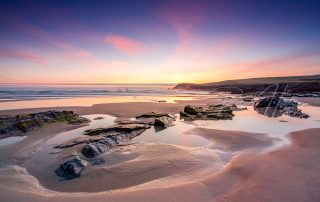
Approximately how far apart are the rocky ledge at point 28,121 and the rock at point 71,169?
576 centimetres

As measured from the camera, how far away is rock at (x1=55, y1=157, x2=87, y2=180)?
5.96 meters

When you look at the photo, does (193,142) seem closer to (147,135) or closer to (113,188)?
(147,135)

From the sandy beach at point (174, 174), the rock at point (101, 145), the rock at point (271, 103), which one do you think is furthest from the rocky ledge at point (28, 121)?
the rock at point (271, 103)

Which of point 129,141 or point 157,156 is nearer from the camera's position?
point 157,156

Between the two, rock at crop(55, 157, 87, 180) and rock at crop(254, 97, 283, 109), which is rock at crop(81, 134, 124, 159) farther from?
rock at crop(254, 97, 283, 109)

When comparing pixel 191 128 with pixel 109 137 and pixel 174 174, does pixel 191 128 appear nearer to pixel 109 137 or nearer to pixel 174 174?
pixel 109 137

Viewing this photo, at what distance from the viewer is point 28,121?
11.6 meters

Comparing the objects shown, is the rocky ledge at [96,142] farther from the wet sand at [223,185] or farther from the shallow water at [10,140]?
the shallow water at [10,140]

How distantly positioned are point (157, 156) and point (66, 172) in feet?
9.03

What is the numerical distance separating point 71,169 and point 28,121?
6991 mm

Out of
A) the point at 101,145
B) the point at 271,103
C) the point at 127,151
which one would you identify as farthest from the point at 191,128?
the point at 271,103

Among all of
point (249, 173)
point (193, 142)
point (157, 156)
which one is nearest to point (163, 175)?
point (157, 156)

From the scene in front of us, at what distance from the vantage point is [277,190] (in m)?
5.09

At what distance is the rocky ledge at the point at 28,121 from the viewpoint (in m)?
10.6
